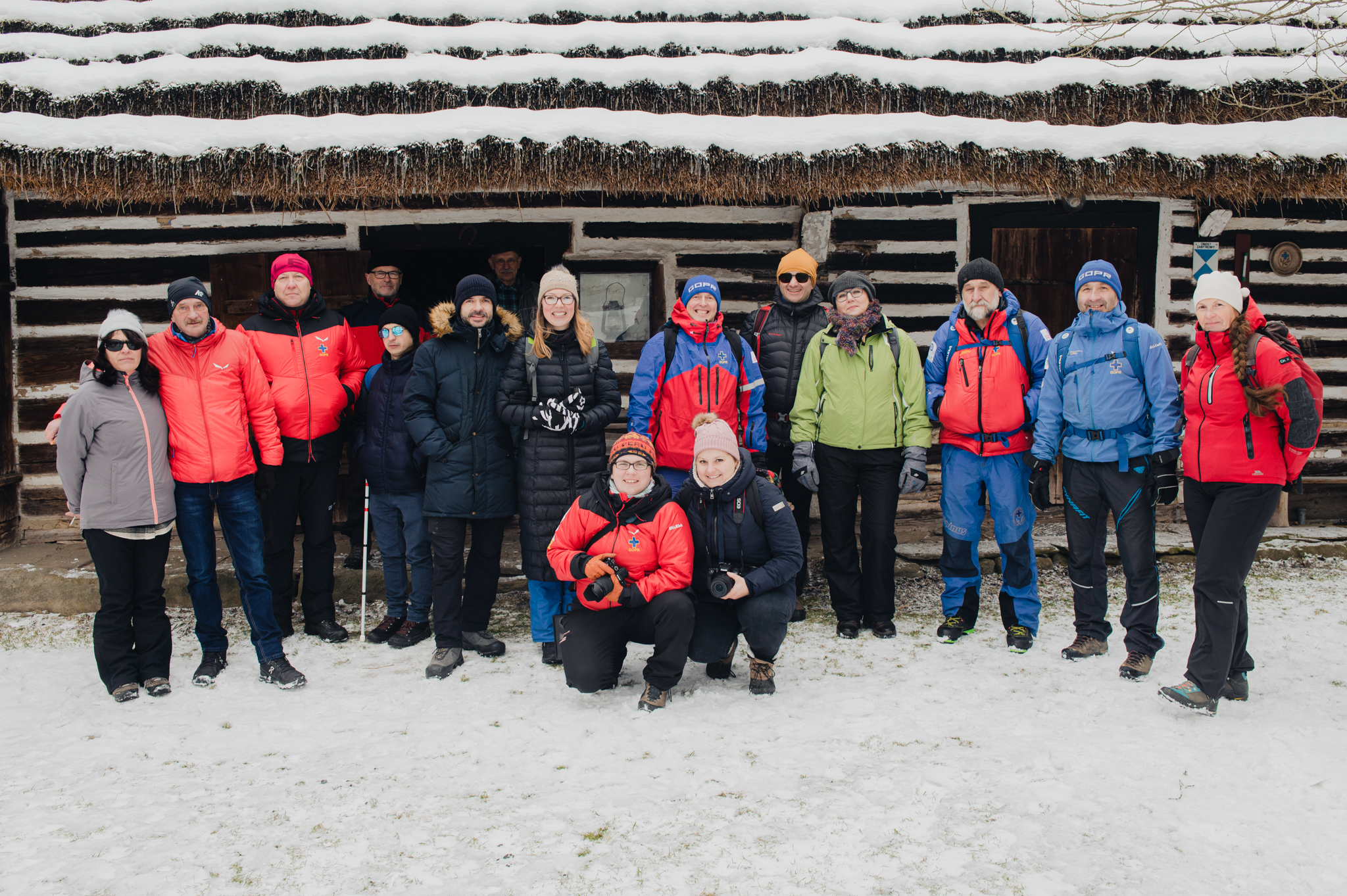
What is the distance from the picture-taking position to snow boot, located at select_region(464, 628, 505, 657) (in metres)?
4.06

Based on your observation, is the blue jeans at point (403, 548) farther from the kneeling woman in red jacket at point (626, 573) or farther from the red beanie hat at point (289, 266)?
the red beanie hat at point (289, 266)

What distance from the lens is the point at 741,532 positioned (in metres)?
3.57

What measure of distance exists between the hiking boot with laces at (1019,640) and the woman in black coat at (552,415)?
2178 mm

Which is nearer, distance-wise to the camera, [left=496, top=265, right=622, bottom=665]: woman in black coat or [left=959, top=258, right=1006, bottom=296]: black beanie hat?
[left=496, top=265, right=622, bottom=665]: woman in black coat

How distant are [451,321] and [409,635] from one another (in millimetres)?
1650

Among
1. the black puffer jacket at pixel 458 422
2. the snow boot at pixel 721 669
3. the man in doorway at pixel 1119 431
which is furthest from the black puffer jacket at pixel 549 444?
the man in doorway at pixel 1119 431

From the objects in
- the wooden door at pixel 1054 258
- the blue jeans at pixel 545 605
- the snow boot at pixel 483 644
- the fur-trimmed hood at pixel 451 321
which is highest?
the wooden door at pixel 1054 258

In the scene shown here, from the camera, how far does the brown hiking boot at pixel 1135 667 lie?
11.9 ft

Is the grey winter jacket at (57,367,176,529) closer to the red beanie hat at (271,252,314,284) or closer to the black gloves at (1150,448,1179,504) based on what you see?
the red beanie hat at (271,252,314,284)

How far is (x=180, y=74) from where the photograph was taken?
536cm

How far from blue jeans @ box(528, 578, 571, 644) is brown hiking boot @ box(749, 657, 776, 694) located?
0.99m

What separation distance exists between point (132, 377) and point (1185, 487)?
450 cm

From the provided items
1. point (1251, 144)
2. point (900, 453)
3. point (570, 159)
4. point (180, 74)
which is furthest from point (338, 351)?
point (1251, 144)

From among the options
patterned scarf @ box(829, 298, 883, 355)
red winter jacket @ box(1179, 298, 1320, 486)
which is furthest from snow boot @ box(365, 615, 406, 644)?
red winter jacket @ box(1179, 298, 1320, 486)
